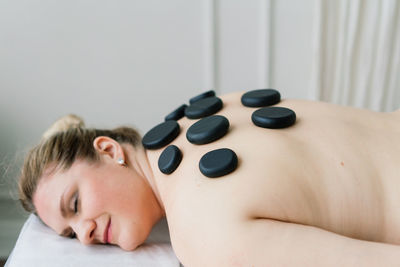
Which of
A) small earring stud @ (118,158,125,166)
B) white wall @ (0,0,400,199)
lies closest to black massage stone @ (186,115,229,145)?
small earring stud @ (118,158,125,166)

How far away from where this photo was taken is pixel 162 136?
0.83m

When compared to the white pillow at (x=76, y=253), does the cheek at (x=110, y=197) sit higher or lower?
higher

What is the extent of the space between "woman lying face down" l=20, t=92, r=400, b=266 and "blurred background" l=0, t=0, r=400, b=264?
1.64 ft

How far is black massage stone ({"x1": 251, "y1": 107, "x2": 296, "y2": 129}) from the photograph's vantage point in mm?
734

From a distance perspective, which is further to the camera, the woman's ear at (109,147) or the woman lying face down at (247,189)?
the woman's ear at (109,147)

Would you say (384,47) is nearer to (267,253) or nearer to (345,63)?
(345,63)

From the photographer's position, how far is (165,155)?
0.78 meters

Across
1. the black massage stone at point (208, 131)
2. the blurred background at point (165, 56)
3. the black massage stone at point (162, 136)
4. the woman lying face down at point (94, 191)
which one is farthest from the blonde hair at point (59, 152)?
the blurred background at point (165, 56)

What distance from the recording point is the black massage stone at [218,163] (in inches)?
25.8

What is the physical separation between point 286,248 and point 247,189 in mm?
109

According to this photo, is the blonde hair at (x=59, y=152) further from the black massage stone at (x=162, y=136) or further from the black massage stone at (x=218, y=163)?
the black massage stone at (x=218, y=163)

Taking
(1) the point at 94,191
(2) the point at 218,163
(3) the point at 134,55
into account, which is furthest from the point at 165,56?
(2) the point at 218,163

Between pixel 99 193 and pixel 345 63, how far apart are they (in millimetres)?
964

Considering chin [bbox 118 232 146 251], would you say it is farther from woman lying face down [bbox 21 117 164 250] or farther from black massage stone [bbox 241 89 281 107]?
black massage stone [bbox 241 89 281 107]
